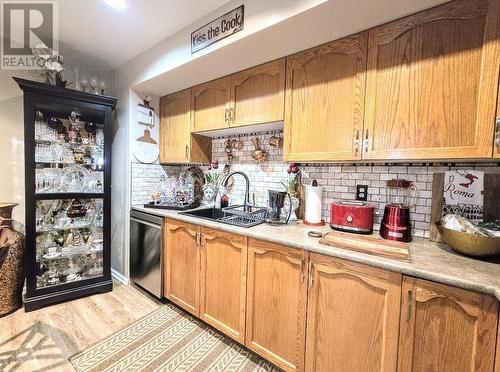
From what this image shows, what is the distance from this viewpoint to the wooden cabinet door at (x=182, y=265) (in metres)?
1.83

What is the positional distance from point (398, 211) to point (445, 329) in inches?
23.6

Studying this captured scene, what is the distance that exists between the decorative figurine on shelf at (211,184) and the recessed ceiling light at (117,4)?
1.45 metres

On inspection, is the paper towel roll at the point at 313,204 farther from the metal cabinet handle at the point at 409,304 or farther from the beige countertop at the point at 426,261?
the metal cabinet handle at the point at 409,304

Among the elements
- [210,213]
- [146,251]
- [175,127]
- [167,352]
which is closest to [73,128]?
[175,127]

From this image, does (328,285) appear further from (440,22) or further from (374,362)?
(440,22)

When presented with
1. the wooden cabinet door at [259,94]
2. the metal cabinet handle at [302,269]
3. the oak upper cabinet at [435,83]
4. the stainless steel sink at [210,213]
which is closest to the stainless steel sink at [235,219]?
the stainless steel sink at [210,213]

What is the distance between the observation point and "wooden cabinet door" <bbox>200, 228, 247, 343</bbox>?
1536mm

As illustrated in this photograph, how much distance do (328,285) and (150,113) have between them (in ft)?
8.03

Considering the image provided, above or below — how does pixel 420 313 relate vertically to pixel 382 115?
below

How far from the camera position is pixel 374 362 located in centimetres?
106

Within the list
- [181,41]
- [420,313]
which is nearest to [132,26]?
[181,41]

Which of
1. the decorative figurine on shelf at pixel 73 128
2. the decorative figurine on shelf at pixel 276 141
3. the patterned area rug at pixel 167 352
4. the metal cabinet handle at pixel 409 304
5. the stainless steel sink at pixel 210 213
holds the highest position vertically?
the decorative figurine on shelf at pixel 73 128

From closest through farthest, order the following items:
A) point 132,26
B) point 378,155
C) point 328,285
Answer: point 328,285 < point 378,155 < point 132,26

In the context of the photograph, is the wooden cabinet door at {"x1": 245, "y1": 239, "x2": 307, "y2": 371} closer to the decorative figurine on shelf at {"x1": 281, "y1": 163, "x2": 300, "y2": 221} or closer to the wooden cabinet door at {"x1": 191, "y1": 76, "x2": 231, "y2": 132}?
the decorative figurine on shelf at {"x1": 281, "y1": 163, "x2": 300, "y2": 221}
